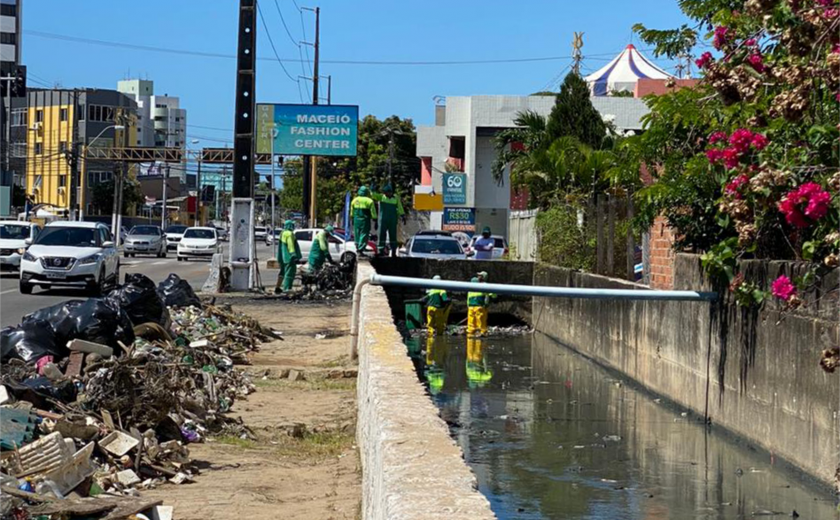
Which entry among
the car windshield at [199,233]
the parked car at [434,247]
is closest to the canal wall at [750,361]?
the parked car at [434,247]

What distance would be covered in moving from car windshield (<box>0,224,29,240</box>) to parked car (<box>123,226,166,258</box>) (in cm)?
1824

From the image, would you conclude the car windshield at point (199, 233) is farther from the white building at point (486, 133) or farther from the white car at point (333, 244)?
the white car at point (333, 244)

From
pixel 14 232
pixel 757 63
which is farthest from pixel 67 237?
pixel 757 63

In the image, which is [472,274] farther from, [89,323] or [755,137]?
[755,137]

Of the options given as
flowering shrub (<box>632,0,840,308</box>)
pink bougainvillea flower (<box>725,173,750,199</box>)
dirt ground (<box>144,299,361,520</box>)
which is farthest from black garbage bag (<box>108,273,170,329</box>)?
pink bougainvillea flower (<box>725,173,750,199</box>)

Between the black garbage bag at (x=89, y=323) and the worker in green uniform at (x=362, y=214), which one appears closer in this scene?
the black garbage bag at (x=89, y=323)

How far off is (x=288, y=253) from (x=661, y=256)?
13.2 metres

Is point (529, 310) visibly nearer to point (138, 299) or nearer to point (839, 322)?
point (138, 299)

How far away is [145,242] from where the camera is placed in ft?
181

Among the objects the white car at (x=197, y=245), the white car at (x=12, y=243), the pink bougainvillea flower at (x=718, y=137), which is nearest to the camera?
the pink bougainvillea flower at (x=718, y=137)

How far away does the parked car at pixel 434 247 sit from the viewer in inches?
1265

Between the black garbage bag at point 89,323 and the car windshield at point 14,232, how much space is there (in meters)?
21.6

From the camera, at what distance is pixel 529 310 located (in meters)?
30.3

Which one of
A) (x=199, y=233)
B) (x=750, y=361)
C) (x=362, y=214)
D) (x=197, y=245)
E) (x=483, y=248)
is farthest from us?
(x=199, y=233)
